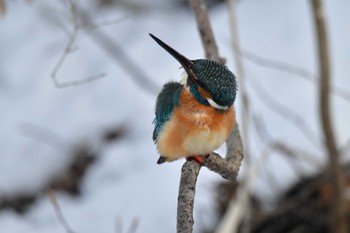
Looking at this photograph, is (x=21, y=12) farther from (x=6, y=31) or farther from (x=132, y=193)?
(x=132, y=193)

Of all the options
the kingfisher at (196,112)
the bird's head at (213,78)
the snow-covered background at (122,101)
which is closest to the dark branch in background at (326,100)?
the snow-covered background at (122,101)

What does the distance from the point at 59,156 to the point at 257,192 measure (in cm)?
133

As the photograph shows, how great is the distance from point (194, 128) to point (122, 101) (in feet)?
10.5

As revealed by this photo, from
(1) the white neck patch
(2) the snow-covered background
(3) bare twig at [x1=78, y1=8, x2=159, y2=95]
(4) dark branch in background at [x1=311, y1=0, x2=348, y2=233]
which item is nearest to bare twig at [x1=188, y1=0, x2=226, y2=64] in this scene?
(1) the white neck patch

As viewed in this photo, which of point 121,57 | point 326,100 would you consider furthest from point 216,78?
point 121,57

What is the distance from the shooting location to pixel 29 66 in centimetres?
539

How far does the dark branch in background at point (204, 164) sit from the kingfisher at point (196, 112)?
5cm

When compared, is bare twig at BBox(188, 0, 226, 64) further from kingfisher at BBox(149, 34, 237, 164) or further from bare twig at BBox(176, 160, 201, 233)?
bare twig at BBox(176, 160, 201, 233)

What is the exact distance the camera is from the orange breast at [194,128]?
1.98 meters

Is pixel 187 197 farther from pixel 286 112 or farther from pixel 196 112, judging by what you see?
pixel 286 112

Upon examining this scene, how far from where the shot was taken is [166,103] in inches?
82.0

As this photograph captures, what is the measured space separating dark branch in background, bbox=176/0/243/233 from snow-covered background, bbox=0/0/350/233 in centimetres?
185

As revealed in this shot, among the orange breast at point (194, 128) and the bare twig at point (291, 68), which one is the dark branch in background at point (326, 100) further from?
the orange breast at point (194, 128)

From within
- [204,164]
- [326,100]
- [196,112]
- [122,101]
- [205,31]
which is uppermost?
[122,101]
